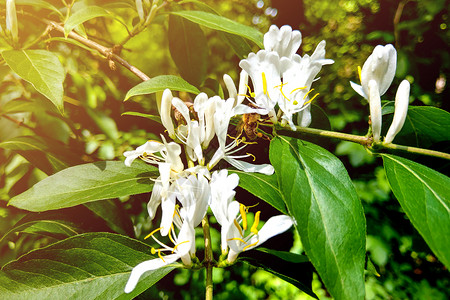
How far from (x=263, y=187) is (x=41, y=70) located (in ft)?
1.24

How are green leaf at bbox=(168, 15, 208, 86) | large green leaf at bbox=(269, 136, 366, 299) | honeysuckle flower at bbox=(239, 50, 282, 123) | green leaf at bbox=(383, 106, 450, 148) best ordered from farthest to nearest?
green leaf at bbox=(168, 15, 208, 86), green leaf at bbox=(383, 106, 450, 148), honeysuckle flower at bbox=(239, 50, 282, 123), large green leaf at bbox=(269, 136, 366, 299)

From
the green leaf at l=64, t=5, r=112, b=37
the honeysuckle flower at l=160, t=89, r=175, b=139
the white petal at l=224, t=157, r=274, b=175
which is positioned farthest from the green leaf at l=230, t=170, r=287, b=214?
the green leaf at l=64, t=5, r=112, b=37

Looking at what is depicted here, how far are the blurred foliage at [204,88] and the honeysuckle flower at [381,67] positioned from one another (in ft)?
0.77

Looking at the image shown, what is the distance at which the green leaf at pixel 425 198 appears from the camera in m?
0.39

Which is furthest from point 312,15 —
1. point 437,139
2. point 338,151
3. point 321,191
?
point 321,191

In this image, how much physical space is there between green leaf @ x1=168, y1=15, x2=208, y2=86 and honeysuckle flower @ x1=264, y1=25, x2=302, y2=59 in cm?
30

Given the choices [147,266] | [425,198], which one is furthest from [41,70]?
[425,198]

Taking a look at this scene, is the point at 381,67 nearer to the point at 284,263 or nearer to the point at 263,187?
the point at 263,187

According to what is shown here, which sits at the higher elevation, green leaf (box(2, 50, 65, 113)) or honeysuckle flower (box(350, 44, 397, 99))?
honeysuckle flower (box(350, 44, 397, 99))

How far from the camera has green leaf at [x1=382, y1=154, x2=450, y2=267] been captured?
0.39m

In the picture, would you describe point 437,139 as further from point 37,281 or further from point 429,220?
Result: point 37,281

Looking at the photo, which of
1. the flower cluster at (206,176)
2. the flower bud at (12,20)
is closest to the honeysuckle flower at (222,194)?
the flower cluster at (206,176)

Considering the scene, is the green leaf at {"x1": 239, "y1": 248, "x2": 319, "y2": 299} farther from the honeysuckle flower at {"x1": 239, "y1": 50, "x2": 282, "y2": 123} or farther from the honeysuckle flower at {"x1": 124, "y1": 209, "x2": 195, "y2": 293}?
the honeysuckle flower at {"x1": 239, "y1": 50, "x2": 282, "y2": 123}

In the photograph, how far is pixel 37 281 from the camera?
1.54 feet
